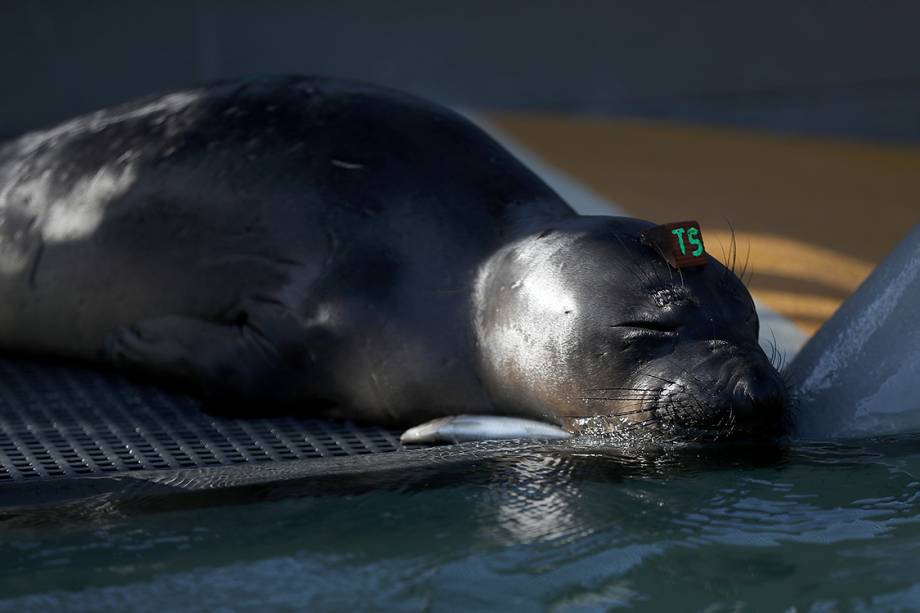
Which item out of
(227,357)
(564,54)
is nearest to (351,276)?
(227,357)

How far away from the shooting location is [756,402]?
2.81 m

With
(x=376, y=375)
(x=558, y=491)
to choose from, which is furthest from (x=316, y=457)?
(x=558, y=491)

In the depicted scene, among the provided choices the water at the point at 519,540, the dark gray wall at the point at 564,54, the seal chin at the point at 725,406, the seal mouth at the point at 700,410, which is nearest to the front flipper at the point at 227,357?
the water at the point at 519,540

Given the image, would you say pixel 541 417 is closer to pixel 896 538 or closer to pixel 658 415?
pixel 658 415

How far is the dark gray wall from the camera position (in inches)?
323

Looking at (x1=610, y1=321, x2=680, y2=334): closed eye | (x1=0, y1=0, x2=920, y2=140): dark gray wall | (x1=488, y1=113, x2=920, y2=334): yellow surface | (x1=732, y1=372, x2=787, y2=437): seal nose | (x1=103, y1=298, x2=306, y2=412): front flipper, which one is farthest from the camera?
(x1=0, y1=0, x2=920, y2=140): dark gray wall

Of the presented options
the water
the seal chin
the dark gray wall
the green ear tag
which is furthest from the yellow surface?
the water

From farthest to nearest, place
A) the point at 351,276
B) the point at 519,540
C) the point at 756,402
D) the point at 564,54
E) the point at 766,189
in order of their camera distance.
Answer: the point at 564,54, the point at 766,189, the point at 351,276, the point at 756,402, the point at 519,540

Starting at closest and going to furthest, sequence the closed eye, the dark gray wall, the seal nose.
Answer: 1. the seal nose
2. the closed eye
3. the dark gray wall

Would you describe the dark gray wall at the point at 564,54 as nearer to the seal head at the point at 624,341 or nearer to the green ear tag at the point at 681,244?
the seal head at the point at 624,341

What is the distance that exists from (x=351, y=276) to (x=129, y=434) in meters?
0.63

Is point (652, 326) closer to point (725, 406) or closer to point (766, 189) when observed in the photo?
point (725, 406)

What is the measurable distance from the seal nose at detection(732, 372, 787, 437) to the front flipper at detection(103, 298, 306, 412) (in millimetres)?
1086

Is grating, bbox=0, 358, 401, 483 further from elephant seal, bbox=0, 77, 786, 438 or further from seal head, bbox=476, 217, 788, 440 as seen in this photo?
seal head, bbox=476, 217, 788, 440
